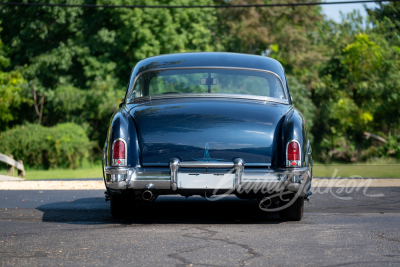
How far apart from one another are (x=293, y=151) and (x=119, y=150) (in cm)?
179

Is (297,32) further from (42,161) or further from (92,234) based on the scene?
(92,234)

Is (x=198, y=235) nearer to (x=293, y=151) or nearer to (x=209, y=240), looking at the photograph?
(x=209, y=240)

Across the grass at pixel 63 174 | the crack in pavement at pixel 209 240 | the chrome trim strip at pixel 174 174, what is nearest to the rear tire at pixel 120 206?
the chrome trim strip at pixel 174 174

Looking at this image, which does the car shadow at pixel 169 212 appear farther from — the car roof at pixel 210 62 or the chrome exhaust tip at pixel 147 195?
the car roof at pixel 210 62

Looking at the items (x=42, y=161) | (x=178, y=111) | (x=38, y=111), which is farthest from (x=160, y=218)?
(x=38, y=111)

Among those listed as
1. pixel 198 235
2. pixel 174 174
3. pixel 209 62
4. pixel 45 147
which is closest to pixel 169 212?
pixel 174 174

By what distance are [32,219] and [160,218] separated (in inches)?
58.0

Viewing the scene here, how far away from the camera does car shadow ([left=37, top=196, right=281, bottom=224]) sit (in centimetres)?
673

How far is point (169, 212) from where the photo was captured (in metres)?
7.60

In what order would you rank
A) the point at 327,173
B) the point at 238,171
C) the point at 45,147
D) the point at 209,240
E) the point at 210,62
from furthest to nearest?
1. the point at 45,147
2. the point at 327,173
3. the point at 210,62
4. the point at 238,171
5. the point at 209,240

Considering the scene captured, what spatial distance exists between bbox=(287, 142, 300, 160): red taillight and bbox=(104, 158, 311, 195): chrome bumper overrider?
124 millimetres

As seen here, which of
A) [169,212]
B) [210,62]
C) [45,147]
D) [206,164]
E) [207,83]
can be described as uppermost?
[210,62]

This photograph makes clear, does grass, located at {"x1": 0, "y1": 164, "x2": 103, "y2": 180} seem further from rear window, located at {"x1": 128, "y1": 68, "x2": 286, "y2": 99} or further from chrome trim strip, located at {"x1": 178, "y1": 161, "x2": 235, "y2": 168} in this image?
chrome trim strip, located at {"x1": 178, "y1": 161, "x2": 235, "y2": 168}

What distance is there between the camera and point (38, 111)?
105 ft
